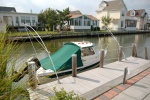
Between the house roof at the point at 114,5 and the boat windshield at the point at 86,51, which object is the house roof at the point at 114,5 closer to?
the house roof at the point at 114,5

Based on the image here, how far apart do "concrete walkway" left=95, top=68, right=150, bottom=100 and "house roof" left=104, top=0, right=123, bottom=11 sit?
49337mm

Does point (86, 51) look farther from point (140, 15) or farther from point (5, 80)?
point (140, 15)

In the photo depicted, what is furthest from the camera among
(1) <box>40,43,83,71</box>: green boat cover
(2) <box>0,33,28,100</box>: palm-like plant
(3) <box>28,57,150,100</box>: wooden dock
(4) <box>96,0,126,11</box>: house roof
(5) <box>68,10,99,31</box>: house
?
Result: (4) <box>96,0,126,11</box>: house roof

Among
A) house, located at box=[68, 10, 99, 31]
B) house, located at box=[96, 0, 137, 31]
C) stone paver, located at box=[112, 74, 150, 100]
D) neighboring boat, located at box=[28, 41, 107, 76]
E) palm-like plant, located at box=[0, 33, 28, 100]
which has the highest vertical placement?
house, located at box=[96, 0, 137, 31]

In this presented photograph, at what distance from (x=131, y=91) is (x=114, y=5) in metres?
52.7

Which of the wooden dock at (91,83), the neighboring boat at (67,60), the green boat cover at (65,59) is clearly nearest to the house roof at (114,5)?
the neighboring boat at (67,60)

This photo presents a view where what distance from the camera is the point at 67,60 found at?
8.47m

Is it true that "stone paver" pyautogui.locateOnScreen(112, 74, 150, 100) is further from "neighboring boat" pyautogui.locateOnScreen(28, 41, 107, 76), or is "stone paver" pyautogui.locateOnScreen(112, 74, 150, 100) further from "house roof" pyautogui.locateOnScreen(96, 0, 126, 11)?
"house roof" pyautogui.locateOnScreen(96, 0, 126, 11)

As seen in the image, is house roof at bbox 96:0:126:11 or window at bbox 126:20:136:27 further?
window at bbox 126:20:136:27

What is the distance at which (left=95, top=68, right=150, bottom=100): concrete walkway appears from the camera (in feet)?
16.2

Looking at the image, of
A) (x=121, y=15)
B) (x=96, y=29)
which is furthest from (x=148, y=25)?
(x=96, y=29)

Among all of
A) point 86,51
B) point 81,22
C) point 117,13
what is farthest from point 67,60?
point 117,13

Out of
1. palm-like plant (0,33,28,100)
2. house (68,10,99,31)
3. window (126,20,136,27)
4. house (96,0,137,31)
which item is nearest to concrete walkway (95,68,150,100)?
palm-like plant (0,33,28,100)

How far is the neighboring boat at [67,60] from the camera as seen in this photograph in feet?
26.9
